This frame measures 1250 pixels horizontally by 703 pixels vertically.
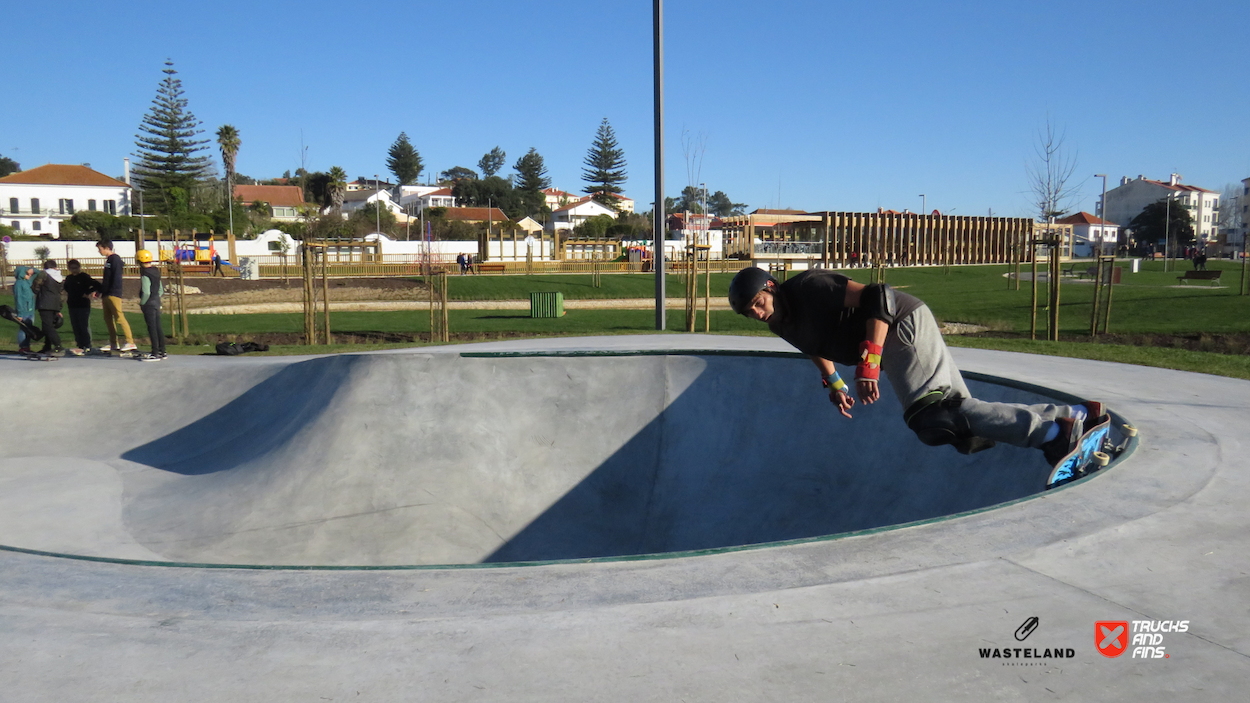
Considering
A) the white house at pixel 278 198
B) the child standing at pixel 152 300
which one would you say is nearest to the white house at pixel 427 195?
the white house at pixel 278 198

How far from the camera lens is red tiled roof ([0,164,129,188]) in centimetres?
8731

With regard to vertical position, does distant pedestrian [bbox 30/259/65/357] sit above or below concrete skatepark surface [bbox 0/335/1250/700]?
above

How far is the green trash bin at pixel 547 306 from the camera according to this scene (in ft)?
76.4

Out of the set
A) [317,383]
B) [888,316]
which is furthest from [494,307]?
[888,316]

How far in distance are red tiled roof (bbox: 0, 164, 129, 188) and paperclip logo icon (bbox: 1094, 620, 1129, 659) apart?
104554 mm

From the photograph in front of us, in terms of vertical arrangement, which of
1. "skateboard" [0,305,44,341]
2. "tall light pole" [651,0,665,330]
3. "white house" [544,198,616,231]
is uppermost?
"white house" [544,198,616,231]

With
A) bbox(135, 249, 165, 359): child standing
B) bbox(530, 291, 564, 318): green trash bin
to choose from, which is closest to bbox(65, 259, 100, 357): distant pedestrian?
bbox(135, 249, 165, 359): child standing

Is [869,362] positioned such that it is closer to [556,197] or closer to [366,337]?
[366,337]

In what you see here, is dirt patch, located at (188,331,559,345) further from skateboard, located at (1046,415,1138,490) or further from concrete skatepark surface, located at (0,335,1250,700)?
skateboard, located at (1046,415,1138,490)

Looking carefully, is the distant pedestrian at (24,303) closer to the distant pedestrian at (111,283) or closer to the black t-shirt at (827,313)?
the distant pedestrian at (111,283)

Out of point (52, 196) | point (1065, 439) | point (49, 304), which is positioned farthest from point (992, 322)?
point (52, 196)

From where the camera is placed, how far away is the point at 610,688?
7.63ft

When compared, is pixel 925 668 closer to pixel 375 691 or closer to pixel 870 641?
pixel 870 641

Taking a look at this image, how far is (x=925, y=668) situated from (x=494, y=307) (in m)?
26.3
